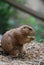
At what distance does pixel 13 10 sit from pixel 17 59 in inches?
209

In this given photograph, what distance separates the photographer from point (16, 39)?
335cm

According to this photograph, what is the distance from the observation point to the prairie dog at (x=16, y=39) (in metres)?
3.33

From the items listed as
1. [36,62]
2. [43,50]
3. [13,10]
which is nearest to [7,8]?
[13,10]

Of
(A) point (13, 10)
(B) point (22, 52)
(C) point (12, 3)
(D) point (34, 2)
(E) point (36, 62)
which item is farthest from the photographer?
(D) point (34, 2)

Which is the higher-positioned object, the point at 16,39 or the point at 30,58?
the point at 16,39

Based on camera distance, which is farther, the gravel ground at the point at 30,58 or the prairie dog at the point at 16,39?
the prairie dog at the point at 16,39

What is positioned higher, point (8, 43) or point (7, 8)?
point (7, 8)

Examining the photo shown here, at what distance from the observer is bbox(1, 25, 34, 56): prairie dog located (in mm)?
3326

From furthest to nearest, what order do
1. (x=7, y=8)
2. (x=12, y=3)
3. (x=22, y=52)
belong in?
(x=7, y=8), (x=12, y=3), (x=22, y=52)

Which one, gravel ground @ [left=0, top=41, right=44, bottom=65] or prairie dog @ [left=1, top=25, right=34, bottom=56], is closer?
gravel ground @ [left=0, top=41, right=44, bottom=65]

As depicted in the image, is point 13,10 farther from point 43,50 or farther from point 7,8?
point 43,50

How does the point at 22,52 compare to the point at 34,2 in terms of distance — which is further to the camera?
the point at 34,2

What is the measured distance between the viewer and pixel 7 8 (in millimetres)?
8086

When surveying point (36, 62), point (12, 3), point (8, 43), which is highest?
point (12, 3)
